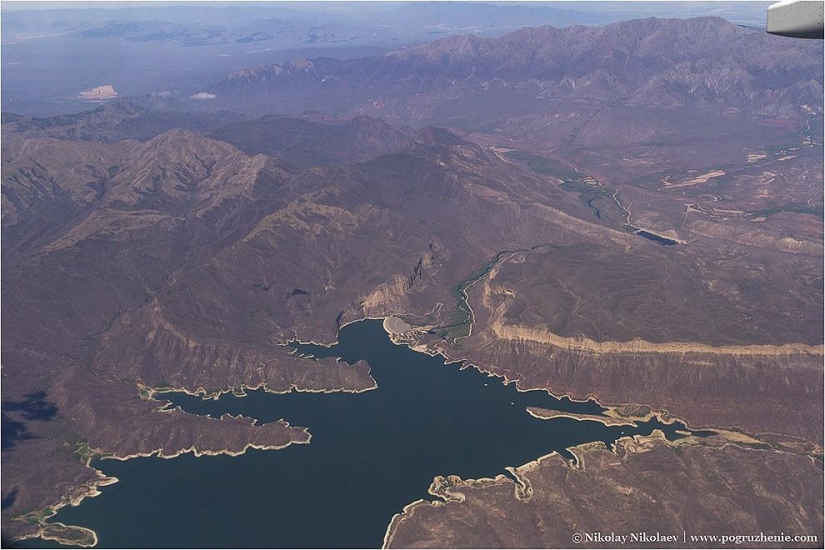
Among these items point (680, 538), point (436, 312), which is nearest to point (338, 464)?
point (680, 538)

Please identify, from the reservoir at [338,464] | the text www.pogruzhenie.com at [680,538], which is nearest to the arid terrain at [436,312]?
Result: the text www.pogruzhenie.com at [680,538]

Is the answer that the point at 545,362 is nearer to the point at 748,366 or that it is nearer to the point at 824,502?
the point at 748,366

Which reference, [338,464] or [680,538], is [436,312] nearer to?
[338,464]

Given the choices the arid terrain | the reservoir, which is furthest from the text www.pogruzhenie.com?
the reservoir

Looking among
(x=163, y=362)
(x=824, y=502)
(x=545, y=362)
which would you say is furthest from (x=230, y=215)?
(x=824, y=502)

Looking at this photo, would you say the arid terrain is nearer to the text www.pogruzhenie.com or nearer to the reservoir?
the text www.pogruzhenie.com

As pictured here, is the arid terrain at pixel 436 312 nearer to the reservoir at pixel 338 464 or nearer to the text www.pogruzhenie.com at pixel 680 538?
the text www.pogruzhenie.com at pixel 680 538
